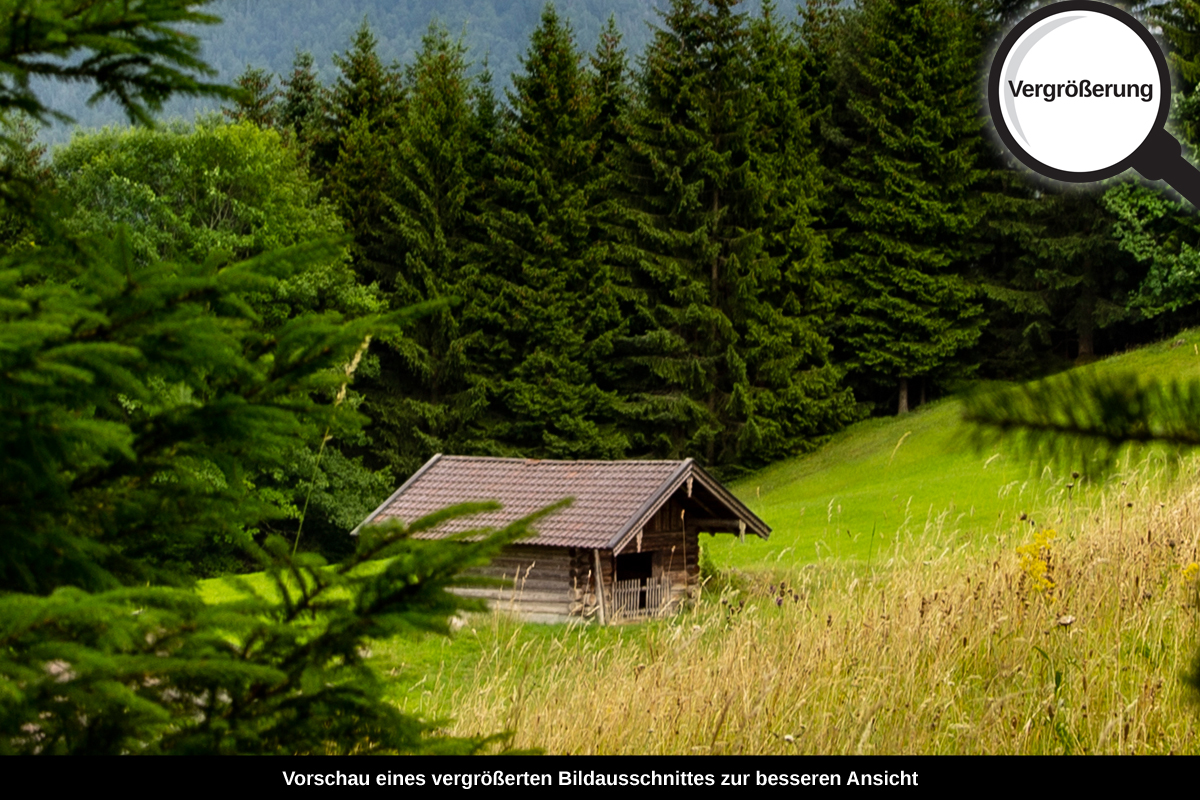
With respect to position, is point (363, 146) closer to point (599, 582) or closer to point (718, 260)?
point (718, 260)

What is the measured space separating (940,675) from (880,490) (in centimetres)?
2174

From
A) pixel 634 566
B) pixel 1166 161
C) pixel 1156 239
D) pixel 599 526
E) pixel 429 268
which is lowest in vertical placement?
pixel 634 566

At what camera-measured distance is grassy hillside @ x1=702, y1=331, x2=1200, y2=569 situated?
19.2 meters

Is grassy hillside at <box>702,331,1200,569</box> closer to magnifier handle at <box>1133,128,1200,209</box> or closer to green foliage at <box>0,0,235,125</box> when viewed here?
magnifier handle at <box>1133,128,1200,209</box>

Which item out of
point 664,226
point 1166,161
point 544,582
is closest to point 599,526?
point 544,582

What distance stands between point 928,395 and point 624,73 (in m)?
15.2

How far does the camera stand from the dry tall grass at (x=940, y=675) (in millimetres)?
4234

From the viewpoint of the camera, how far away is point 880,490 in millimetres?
25703

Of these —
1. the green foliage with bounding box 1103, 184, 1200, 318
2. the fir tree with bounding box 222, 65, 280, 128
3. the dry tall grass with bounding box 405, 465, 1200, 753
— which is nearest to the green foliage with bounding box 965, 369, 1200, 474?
the dry tall grass with bounding box 405, 465, 1200, 753

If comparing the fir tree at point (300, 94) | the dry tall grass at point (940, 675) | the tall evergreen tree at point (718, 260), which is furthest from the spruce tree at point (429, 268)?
the dry tall grass at point (940, 675)

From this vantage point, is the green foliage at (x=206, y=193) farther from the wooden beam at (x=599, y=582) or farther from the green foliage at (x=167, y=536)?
the green foliage at (x=167, y=536)

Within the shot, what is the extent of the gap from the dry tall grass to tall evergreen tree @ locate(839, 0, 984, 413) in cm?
3122

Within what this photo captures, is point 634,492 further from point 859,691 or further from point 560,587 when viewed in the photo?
point 859,691

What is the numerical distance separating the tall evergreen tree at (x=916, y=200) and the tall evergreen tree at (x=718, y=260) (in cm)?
207
